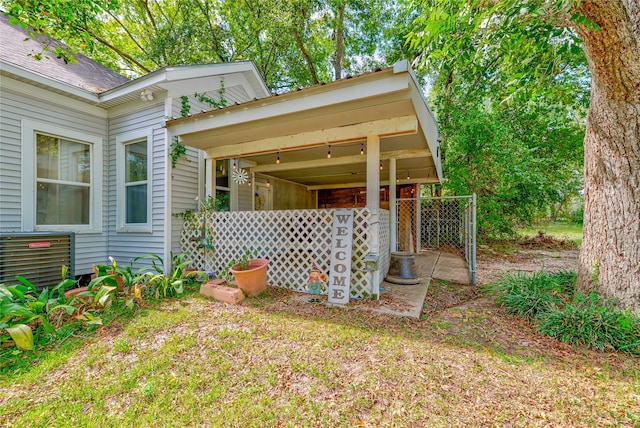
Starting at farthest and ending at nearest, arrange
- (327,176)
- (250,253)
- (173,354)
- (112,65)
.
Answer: (112,65) → (327,176) → (250,253) → (173,354)

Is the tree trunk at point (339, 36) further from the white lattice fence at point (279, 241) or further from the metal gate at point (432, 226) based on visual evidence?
the white lattice fence at point (279, 241)

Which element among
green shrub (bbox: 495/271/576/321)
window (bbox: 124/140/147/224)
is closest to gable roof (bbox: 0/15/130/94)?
window (bbox: 124/140/147/224)

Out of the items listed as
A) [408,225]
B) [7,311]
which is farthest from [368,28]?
[7,311]

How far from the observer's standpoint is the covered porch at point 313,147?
3.42 metres

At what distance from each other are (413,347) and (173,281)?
3.75m

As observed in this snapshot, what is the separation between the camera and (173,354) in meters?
2.51

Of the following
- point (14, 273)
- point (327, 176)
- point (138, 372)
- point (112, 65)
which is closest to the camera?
point (138, 372)

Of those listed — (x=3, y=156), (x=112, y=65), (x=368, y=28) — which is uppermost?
(x=368, y=28)

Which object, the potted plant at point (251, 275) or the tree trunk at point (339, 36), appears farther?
the tree trunk at point (339, 36)

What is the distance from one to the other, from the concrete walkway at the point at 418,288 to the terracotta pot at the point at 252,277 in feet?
5.79

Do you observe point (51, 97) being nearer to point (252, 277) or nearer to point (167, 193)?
point (167, 193)

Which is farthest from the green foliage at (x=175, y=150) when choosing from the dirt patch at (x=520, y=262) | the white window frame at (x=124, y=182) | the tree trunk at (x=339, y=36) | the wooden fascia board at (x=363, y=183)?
the tree trunk at (x=339, y=36)

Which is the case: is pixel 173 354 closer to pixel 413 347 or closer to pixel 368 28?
pixel 413 347

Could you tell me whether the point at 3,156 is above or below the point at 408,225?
above
